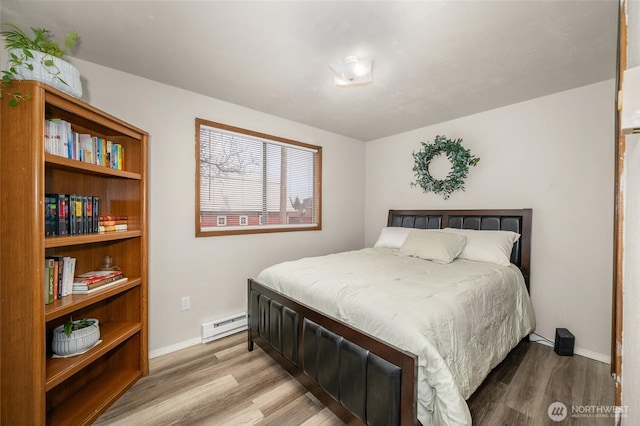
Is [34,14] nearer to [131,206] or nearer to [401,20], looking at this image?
A: [131,206]

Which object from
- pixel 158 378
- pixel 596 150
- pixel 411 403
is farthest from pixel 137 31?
pixel 596 150

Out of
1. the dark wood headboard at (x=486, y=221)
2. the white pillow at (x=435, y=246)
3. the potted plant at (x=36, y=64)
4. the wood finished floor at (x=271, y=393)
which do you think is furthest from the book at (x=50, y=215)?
the dark wood headboard at (x=486, y=221)

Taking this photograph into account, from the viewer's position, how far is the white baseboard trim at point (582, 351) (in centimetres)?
227

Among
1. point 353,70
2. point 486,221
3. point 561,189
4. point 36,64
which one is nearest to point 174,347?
point 36,64

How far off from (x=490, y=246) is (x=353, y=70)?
2.04m

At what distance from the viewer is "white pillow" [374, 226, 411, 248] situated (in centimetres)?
321

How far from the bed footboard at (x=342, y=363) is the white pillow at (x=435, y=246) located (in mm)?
1433

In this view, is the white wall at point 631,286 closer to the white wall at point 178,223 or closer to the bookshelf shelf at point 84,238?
the bookshelf shelf at point 84,238

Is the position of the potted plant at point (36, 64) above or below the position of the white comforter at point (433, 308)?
above

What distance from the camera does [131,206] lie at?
6.79ft

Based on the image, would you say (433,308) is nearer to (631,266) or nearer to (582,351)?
(631,266)

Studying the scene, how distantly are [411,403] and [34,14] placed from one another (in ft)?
9.53

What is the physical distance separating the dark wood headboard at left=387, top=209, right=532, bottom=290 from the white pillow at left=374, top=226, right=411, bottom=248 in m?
0.32

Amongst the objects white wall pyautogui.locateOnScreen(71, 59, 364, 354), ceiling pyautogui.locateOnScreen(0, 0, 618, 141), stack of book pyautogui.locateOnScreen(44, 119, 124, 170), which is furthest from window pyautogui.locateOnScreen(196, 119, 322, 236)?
stack of book pyautogui.locateOnScreen(44, 119, 124, 170)
